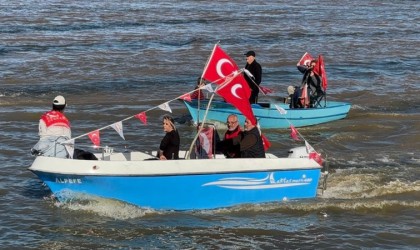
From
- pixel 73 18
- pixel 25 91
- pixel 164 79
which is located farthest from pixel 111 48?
pixel 73 18

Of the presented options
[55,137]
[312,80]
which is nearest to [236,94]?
[55,137]

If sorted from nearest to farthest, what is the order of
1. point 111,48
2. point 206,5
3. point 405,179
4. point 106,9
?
point 405,179, point 111,48, point 106,9, point 206,5

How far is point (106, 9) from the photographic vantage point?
55.1 m

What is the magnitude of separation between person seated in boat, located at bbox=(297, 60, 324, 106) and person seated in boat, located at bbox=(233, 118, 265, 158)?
7399 millimetres

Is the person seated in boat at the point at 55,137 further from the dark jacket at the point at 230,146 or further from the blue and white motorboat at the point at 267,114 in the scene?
the blue and white motorboat at the point at 267,114

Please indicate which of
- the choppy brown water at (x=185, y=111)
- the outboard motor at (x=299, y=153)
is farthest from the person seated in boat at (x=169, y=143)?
the outboard motor at (x=299, y=153)

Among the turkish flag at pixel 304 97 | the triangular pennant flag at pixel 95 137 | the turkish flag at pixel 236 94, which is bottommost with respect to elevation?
the triangular pennant flag at pixel 95 137

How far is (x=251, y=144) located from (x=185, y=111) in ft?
30.6

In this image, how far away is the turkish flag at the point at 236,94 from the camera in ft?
47.3

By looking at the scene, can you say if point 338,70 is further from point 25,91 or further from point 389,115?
point 25,91

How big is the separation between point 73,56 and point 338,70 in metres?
10.8

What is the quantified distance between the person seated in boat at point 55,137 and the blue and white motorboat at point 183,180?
0.45 meters

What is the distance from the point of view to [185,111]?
76.7 ft

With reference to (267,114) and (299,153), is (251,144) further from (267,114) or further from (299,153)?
(267,114)
